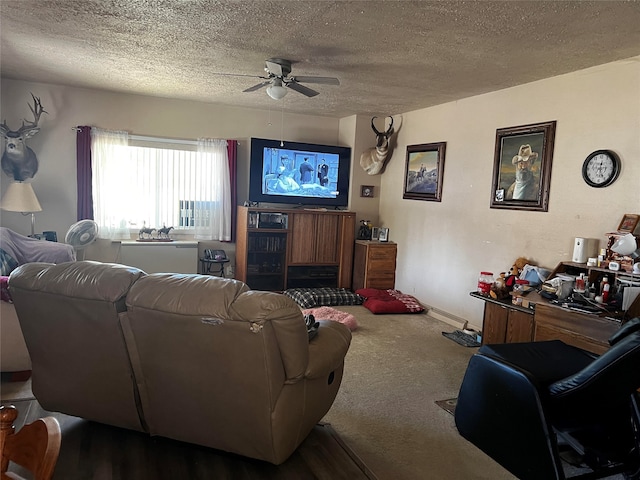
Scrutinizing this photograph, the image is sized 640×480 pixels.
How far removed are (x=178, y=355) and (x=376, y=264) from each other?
172 inches

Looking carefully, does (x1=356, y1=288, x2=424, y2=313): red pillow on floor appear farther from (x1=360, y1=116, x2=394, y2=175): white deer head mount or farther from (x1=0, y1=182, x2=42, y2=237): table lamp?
(x1=0, y1=182, x2=42, y2=237): table lamp

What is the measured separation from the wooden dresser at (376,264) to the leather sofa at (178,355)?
12.4 feet

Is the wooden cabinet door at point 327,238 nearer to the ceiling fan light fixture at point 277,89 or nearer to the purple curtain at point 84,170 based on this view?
the ceiling fan light fixture at point 277,89

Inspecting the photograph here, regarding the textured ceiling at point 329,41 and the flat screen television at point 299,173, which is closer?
the textured ceiling at point 329,41

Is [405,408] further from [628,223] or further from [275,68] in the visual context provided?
[275,68]

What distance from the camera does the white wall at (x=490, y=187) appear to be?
11.4 feet

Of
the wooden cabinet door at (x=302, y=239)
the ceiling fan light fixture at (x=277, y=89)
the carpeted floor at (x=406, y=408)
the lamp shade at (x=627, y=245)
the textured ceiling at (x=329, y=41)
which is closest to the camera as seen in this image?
the carpeted floor at (x=406, y=408)

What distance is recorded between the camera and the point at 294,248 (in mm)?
6098

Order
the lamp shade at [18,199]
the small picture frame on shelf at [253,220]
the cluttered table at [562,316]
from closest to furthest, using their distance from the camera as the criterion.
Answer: the cluttered table at [562,316] < the lamp shade at [18,199] < the small picture frame on shelf at [253,220]

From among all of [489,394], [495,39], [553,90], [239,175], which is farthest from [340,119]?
[489,394]

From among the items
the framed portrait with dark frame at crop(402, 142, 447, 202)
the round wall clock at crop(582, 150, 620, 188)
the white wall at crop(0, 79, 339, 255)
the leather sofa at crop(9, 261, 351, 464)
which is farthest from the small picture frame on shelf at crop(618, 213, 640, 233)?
the white wall at crop(0, 79, 339, 255)

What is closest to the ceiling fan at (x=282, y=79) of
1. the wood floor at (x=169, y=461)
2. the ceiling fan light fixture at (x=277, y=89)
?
the ceiling fan light fixture at (x=277, y=89)

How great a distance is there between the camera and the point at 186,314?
1930mm

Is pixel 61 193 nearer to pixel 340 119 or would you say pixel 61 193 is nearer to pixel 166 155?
pixel 166 155
